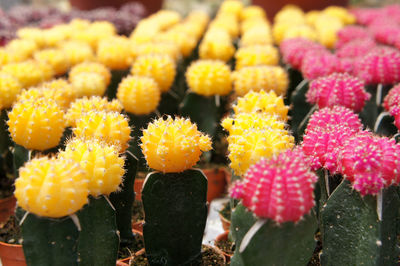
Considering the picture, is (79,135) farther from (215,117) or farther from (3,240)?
(215,117)

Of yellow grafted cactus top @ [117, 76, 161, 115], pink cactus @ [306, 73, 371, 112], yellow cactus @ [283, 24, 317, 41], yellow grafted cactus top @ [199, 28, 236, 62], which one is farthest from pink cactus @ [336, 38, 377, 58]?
yellow grafted cactus top @ [117, 76, 161, 115]

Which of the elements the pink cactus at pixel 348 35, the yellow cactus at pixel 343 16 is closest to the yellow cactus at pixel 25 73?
the pink cactus at pixel 348 35

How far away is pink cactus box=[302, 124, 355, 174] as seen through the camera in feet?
4.52

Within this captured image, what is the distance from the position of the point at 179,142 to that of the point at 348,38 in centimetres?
230

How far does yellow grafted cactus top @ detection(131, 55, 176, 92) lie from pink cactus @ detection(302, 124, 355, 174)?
1231 mm

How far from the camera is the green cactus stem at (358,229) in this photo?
4.23 feet

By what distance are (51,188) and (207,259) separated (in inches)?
28.1

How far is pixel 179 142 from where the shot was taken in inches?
55.6

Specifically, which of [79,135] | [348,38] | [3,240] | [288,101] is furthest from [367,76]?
[3,240]

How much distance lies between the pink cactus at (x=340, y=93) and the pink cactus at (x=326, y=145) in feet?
1.48

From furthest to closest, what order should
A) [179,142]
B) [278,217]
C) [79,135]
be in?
[79,135] → [179,142] → [278,217]

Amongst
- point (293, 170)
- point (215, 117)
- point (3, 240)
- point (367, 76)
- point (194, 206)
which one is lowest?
point (3, 240)

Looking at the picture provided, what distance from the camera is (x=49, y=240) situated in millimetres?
1212

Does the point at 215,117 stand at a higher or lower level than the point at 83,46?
lower
